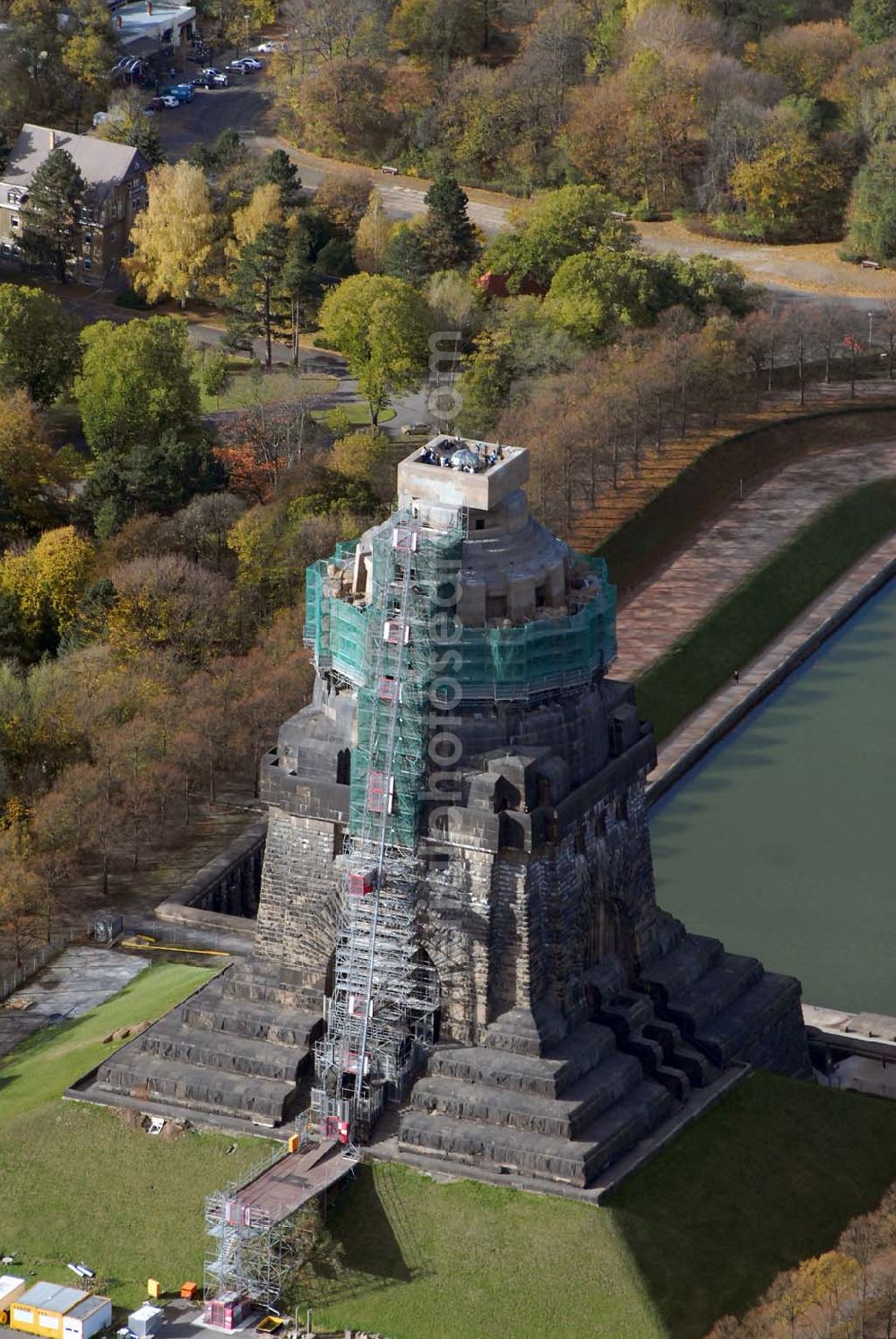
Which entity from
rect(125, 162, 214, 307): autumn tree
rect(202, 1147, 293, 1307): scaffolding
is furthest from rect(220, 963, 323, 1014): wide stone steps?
rect(125, 162, 214, 307): autumn tree

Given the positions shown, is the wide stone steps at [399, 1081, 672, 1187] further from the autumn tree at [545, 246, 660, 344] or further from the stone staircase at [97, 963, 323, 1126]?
the autumn tree at [545, 246, 660, 344]

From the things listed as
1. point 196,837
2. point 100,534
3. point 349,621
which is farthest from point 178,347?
point 349,621

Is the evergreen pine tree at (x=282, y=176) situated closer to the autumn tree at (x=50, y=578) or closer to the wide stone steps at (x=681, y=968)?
the autumn tree at (x=50, y=578)

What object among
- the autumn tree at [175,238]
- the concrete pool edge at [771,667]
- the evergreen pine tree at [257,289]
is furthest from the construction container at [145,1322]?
the autumn tree at [175,238]

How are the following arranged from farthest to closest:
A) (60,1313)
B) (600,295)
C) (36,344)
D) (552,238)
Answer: (552,238)
(600,295)
(36,344)
(60,1313)

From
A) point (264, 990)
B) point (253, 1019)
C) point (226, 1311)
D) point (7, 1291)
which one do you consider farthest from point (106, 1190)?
point (264, 990)

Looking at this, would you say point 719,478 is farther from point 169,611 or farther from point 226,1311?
point 226,1311
